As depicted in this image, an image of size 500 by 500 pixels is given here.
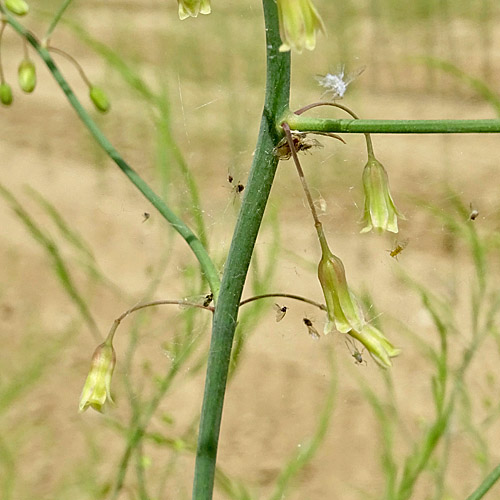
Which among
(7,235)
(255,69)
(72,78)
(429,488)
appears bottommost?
(429,488)

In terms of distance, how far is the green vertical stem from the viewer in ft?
1.91

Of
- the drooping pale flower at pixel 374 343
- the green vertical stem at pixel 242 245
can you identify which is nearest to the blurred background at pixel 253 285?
the drooping pale flower at pixel 374 343

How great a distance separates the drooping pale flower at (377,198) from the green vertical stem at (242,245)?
0.33 ft

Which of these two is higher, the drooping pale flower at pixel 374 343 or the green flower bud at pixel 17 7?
the green flower bud at pixel 17 7

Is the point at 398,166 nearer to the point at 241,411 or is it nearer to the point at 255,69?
the point at 255,69

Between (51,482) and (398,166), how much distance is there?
1971mm

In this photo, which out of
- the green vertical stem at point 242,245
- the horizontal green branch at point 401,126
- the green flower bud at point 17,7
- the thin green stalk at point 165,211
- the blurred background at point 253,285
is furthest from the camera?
the blurred background at point 253,285

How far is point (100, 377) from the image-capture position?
73 cm

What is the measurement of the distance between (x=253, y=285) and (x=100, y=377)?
43 cm

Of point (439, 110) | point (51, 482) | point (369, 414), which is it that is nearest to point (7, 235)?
point (51, 482)

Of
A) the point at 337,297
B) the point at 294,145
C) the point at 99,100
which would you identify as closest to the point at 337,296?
the point at 337,297

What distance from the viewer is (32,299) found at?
262cm

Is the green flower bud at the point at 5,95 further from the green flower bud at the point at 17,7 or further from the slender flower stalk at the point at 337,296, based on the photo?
the slender flower stalk at the point at 337,296

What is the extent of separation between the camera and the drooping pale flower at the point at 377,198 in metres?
0.67
